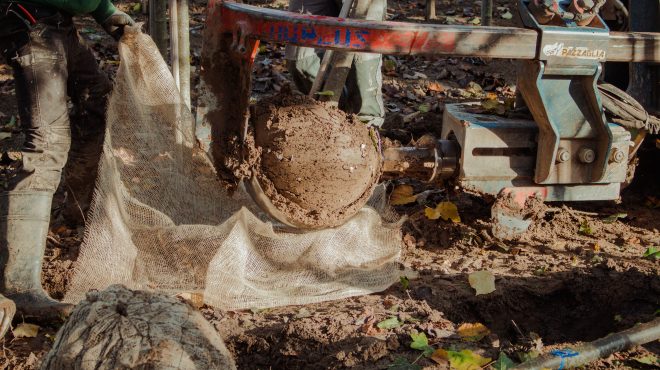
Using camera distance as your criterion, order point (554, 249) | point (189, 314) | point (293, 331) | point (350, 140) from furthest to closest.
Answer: point (554, 249), point (350, 140), point (293, 331), point (189, 314)

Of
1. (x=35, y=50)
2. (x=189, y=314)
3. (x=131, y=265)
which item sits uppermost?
(x=35, y=50)

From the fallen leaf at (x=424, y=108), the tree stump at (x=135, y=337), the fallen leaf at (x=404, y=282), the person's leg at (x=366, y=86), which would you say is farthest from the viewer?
the fallen leaf at (x=424, y=108)

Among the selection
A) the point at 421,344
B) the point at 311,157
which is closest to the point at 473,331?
the point at 421,344

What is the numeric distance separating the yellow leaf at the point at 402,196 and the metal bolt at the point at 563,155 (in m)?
1.25

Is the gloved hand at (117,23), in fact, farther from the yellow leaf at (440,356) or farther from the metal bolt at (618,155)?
the metal bolt at (618,155)

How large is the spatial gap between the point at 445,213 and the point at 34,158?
2515 mm

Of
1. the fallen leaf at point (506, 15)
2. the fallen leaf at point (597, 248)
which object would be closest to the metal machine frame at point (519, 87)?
the fallen leaf at point (597, 248)

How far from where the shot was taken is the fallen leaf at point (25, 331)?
13.1ft

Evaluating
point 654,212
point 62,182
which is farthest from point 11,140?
point 654,212

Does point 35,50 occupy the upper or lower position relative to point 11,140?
upper

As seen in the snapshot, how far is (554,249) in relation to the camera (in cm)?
518

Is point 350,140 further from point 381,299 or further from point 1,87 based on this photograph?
point 1,87

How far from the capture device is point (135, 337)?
2789 millimetres

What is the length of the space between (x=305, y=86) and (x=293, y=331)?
2443 mm
